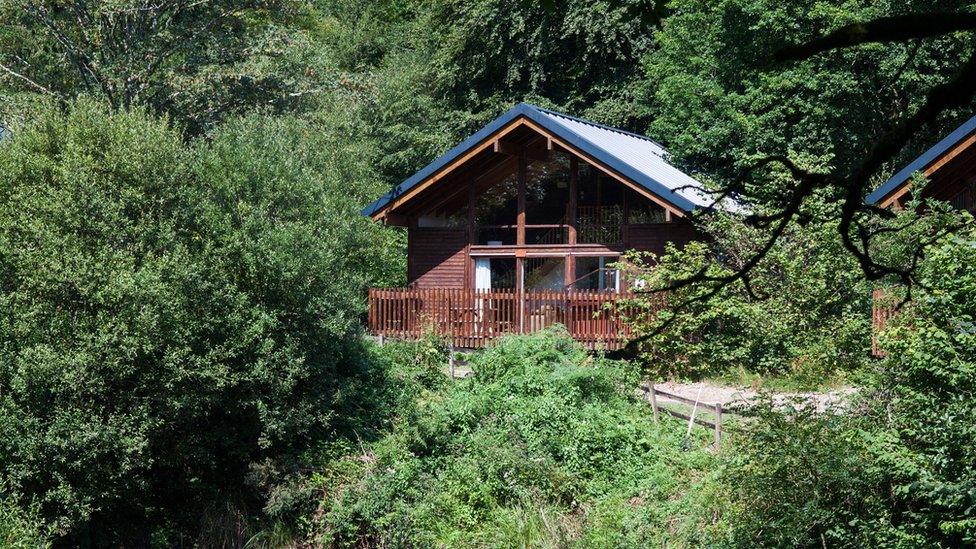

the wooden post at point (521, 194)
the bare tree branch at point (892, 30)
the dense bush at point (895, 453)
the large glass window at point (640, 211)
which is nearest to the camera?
the bare tree branch at point (892, 30)

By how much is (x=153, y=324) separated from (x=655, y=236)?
11513 millimetres

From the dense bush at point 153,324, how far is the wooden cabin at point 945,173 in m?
9.41

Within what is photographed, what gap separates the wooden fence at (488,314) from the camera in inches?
854

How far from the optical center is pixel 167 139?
18.1m

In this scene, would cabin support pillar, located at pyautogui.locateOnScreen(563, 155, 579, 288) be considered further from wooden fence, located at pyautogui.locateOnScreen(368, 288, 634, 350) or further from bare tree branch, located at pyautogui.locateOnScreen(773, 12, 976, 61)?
bare tree branch, located at pyautogui.locateOnScreen(773, 12, 976, 61)

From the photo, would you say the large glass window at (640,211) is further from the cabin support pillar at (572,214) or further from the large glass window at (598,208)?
the cabin support pillar at (572,214)

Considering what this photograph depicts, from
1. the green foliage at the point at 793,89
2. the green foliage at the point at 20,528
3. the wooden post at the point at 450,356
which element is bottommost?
the green foliage at the point at 20,528

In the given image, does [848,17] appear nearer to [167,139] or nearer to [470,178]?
[470,178]

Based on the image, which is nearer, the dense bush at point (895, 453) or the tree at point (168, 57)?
the dense bush at point (895, 453)

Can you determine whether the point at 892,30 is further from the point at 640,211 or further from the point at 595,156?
the point at 640,211

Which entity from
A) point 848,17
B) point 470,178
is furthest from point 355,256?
point 848,17

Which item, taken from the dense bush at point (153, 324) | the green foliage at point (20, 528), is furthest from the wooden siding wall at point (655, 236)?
the green foliage at point (20, 528)

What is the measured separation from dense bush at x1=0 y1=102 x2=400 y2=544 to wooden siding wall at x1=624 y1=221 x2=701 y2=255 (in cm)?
727

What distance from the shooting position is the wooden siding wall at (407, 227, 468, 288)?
25.6 meters
